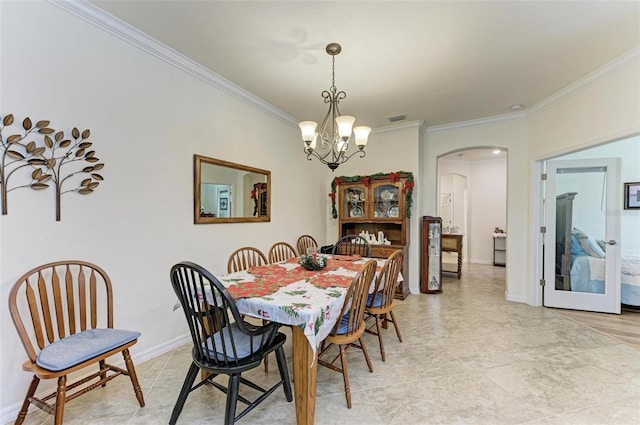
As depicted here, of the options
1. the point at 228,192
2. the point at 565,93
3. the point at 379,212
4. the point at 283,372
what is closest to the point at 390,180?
the point at 379,212

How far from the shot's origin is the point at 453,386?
2.06 meters

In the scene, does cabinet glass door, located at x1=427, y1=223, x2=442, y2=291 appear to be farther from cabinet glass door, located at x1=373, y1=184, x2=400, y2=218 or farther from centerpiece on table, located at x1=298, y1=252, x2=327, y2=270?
centerpiece on table, located at x1=298, y1=252, x2=327, y2=270

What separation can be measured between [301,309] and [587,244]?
4280mm

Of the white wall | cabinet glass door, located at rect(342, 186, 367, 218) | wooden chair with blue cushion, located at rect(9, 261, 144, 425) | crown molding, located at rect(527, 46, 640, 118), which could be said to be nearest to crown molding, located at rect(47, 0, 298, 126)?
the white wall

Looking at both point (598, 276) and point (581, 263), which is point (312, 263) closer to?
point (581, 263)

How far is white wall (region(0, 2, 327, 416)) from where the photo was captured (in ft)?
5.70

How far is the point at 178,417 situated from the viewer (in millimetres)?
1708

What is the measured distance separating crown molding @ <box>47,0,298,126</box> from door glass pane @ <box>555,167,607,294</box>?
4.35 meters

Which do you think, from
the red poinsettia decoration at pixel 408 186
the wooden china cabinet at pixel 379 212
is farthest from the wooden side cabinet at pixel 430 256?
the red poinsettia decoration at pixel 408 186

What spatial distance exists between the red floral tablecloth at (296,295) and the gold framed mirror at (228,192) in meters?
0.95

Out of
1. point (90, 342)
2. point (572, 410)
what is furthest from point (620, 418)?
point (90, 342)

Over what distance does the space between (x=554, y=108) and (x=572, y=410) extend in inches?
132

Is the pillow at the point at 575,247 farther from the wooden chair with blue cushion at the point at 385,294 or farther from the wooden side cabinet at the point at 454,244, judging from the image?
the wooden chair with blue cushion at the point at 385,294

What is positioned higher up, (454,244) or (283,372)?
(454,244)
